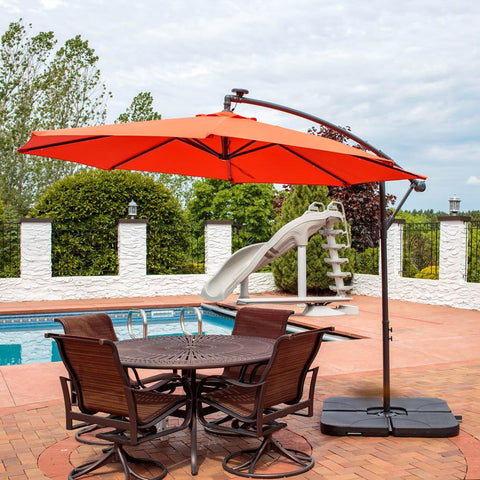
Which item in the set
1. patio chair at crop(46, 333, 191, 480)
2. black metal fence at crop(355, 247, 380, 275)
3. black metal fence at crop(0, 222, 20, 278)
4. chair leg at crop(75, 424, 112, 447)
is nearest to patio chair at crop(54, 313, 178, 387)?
chair leg at crop(75, 424, 112, 447)

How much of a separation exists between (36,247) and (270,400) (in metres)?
11.4

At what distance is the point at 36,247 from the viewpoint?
45.2 feet

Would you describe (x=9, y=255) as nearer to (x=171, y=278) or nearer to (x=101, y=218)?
(x=101, y=218)

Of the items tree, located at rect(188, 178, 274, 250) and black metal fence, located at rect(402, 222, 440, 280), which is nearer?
black metal fence, located at rect(402, 222, 440, 280)

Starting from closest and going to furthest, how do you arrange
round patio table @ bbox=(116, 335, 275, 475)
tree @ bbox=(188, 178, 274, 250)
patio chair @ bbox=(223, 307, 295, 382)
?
round patio table @ bbox=(116, 335, 275, 475), patio chair @ bbox=(223, 307, 295, 382), tree @ bbox=(188, 178, 274, 250)

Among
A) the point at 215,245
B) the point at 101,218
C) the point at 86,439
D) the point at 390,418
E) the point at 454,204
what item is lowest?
the point at 86,439

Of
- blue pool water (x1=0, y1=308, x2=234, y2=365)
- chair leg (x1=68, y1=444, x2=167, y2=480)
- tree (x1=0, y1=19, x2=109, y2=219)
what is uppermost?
tree (x1=0, y1=19, x2=109, y2=219)

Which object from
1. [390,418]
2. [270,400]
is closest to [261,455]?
[270,400]

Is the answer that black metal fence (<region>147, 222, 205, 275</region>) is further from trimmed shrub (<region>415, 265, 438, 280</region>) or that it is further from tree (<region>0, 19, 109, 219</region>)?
tree (<region>0, 19, 109, 219</region>)

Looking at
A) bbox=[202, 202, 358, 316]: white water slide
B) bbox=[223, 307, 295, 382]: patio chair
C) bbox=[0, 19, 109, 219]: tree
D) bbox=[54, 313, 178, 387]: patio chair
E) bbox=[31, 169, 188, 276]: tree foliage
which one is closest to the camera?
bbox=[54, 313, 178, 387]: patio chair

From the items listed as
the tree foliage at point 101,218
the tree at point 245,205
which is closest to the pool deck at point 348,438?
the tree foliage at point 101,218

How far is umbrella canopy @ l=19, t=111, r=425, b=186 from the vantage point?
3.52 meters

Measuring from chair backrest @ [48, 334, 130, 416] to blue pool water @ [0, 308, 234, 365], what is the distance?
5.53 m

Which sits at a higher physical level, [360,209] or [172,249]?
[360,209]
